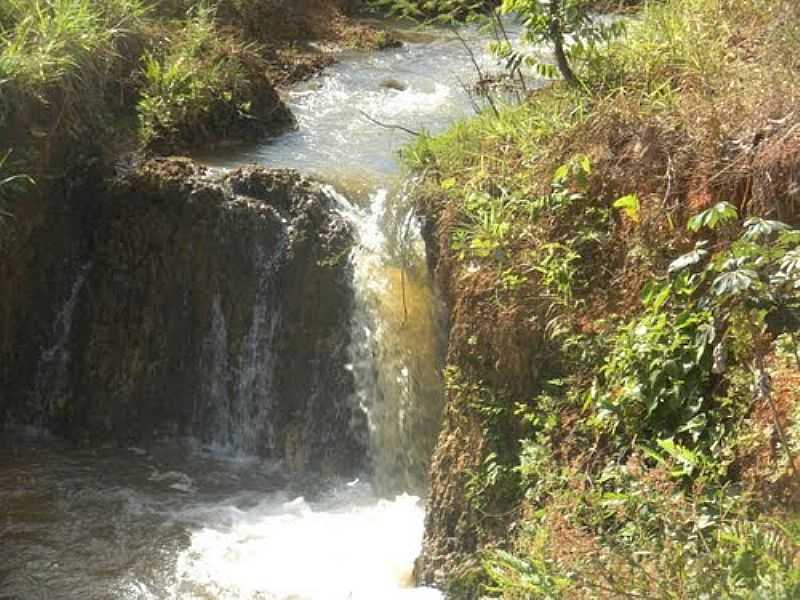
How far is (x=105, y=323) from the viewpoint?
25.6ft

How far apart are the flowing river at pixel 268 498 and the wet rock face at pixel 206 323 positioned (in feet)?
0.49

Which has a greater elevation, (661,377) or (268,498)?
(661,377)

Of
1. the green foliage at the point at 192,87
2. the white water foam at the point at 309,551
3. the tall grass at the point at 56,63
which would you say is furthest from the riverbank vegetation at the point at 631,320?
the tall grass at the point at 56,63

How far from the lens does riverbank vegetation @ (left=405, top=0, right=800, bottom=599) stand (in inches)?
150

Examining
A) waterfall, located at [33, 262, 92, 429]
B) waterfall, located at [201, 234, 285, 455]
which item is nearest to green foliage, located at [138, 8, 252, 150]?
waterfall, located at [33, 262, 92, 429]

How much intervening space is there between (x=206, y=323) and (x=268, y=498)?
57.8 inches

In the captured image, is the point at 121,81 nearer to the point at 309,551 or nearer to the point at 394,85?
the point at 394,85

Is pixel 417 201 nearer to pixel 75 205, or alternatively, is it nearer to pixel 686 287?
pixel 686 287

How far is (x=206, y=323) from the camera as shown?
7617 millimetres

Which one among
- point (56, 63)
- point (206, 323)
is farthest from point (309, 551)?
point (56, 63)

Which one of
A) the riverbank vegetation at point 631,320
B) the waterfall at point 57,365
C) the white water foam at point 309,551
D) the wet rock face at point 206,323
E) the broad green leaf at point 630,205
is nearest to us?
the riverbank vegetation at point 631,320

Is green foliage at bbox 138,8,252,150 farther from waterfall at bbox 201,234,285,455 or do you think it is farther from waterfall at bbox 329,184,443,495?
waterfall at bbox 329,184,443,495

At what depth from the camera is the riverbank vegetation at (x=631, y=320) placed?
3.82 m

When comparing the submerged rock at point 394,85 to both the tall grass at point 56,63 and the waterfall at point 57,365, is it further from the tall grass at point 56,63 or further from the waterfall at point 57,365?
the waterfall at point 57,365
